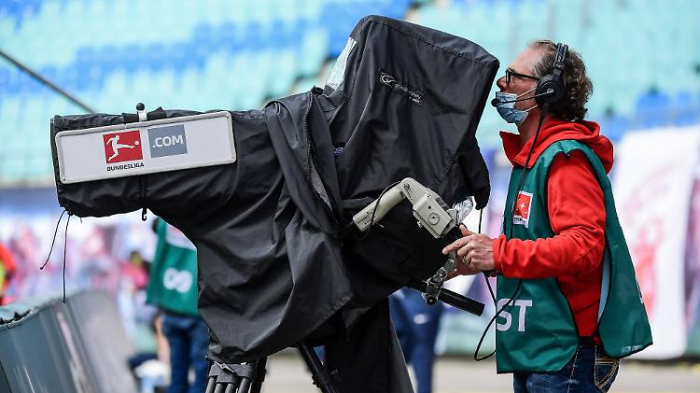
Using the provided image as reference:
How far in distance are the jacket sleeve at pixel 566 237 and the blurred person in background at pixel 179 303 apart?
3.49 metres

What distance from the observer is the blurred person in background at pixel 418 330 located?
7059 millimetres

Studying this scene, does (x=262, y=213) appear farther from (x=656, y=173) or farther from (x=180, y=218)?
(x=656, y=173)

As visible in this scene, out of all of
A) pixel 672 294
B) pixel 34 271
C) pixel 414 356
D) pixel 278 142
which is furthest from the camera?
pixel 34 271

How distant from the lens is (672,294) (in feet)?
32.5

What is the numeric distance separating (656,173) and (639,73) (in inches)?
42.2

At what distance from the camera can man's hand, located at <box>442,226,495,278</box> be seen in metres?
3.00

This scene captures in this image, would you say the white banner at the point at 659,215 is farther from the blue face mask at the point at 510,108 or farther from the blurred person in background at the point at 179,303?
the blue face mask at the point at 510,108

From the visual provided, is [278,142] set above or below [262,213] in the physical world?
above

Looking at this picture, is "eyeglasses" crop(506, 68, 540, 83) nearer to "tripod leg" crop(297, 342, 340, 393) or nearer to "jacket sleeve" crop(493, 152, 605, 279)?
"jacket sleeve" crop(493, 152, 605, 279)

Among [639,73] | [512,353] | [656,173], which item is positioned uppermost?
[639,73]

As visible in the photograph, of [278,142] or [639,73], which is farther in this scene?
[639,73]

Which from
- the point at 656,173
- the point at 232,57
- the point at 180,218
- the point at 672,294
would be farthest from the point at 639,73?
the point at 180,218

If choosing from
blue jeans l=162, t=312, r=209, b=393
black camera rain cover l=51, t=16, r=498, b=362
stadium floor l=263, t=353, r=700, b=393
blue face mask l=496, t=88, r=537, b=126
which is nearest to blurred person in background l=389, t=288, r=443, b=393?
blue jeans l=162, t=312, r=209, b=393

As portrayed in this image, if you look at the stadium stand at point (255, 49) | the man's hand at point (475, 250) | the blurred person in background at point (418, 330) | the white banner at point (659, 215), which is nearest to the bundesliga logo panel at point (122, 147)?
the man's hand at point (475, 250)
